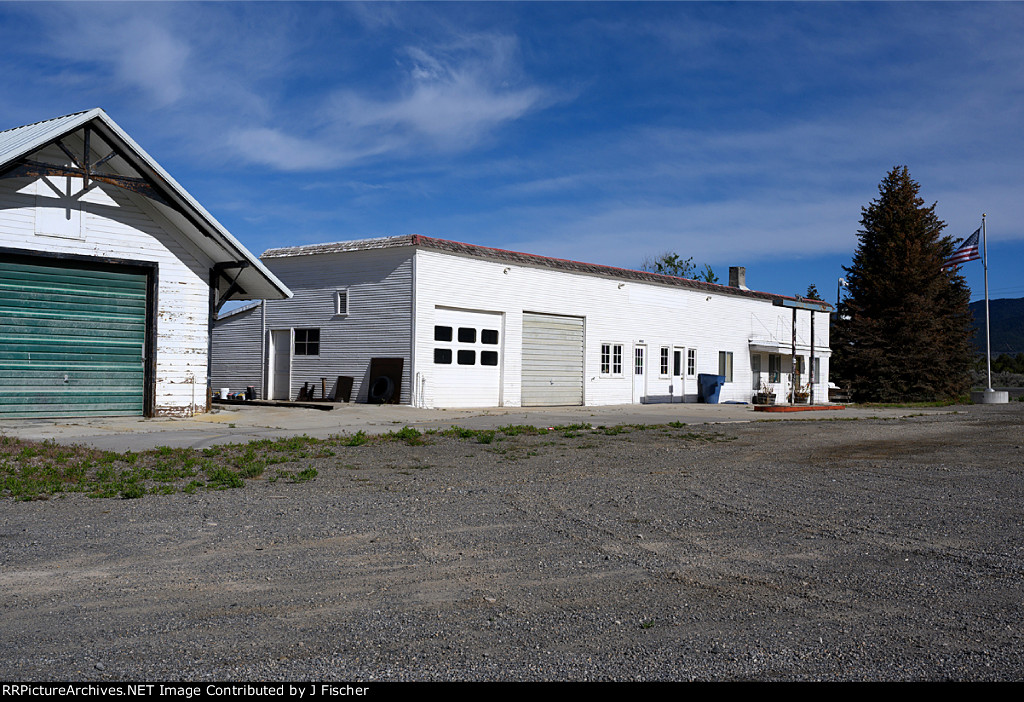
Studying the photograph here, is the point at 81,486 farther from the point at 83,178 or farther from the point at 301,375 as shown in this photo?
the point at 301,375

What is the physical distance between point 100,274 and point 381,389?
7.92 metres

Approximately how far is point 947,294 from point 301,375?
3923 centimetres

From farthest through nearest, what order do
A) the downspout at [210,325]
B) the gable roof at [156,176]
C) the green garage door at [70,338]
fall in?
the downspout at [210,325] < the green garage door at [70,338] < the gable roof at [156,176]

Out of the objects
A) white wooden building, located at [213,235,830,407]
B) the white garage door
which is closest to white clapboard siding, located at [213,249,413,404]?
white wooden building, located at [213,235,830,407]

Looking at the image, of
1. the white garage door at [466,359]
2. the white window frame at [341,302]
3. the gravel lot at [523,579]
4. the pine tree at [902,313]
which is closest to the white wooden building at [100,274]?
the white window frame at [341,302]

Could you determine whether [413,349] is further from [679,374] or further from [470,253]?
[679,374]

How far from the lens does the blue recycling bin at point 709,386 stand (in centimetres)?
3112

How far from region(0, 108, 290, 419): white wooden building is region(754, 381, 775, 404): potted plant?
2209cm

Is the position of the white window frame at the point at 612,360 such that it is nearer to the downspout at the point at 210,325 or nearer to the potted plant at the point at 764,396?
the potted plant at the point at 764,396

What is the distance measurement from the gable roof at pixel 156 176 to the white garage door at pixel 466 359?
17.2ft

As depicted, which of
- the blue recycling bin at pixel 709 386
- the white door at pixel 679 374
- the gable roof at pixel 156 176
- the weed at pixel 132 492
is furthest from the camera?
the blue recycling bin at pixel 709 386

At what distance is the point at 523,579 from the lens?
514 cm

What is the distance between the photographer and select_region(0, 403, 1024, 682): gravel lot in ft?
12.4

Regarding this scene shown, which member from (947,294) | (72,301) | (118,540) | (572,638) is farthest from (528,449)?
(947,294)
